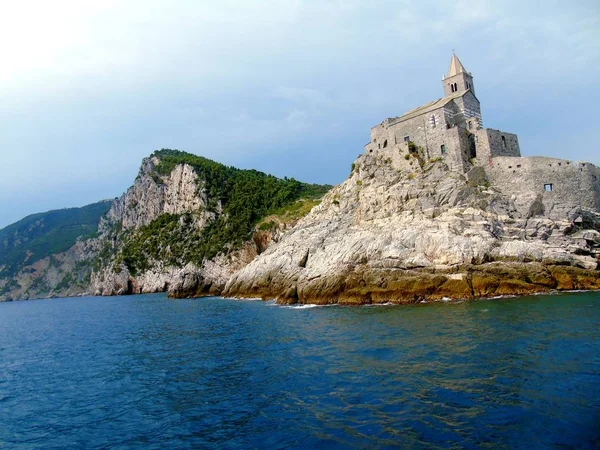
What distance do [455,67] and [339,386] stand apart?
151ft

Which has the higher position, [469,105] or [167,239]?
[469,105]

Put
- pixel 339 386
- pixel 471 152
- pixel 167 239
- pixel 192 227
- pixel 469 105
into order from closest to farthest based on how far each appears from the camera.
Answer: pixel 339 386
pixel 471 152
pixel 469 105
pixel 192 227
pixel 167 239

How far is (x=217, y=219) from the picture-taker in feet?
304

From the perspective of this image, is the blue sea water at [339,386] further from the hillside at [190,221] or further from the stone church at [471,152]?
the hillside at [190,221]

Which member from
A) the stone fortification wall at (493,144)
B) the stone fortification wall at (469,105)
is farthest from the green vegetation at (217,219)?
the stone fortification wall at (493,144)

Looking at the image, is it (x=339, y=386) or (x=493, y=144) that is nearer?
(x=339, y=386)

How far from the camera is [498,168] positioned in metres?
42.7

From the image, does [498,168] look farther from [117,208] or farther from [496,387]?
[117,208]

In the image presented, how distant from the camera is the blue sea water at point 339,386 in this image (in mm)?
10922

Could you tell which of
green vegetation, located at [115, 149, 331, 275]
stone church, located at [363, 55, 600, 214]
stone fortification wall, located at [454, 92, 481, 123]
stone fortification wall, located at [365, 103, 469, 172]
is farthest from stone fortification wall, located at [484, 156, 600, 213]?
green vegetation, located at [115, 149, 331, 275]

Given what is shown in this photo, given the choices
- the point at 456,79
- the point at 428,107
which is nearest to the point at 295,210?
the point at 428,107

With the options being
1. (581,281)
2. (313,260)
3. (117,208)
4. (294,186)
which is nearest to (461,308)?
(581,281)

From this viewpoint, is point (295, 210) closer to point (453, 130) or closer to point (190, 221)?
point (190, 221)

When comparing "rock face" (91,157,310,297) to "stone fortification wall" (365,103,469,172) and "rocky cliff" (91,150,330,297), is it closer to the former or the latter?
"rocky cliff" (91,150,330,297)
